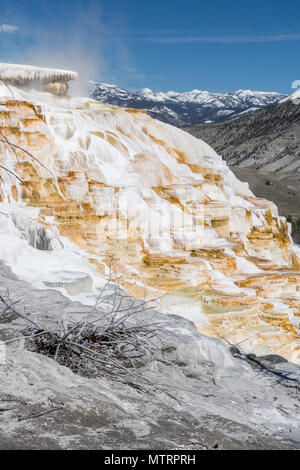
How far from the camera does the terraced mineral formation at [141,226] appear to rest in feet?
25.8

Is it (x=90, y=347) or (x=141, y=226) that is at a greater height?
(x=141, y=226)

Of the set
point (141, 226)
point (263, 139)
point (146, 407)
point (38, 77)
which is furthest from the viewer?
point (263, 139)

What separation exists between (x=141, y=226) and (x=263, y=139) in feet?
202

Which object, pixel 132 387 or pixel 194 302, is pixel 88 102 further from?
pixel 132 387

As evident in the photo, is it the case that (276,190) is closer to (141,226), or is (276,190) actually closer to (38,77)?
(38,77)

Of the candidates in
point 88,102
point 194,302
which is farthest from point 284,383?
point 88,102

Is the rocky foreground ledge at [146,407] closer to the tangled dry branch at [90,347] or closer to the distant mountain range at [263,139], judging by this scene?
the tangled dry branch at [90,347]

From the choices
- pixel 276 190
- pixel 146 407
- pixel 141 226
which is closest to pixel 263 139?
pixel 276 190

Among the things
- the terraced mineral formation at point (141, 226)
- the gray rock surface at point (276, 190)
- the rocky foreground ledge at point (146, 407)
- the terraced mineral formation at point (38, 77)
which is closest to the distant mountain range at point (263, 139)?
the gray rock surface at point (276, 190)

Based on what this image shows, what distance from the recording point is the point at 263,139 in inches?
2741

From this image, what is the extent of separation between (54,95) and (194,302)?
12.9 metres

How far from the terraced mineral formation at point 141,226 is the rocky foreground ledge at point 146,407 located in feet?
6.53

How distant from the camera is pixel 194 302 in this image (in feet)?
28.0

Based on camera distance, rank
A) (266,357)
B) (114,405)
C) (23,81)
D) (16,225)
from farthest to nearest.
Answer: (23,81), (16,225), (266,357), (114,405)
